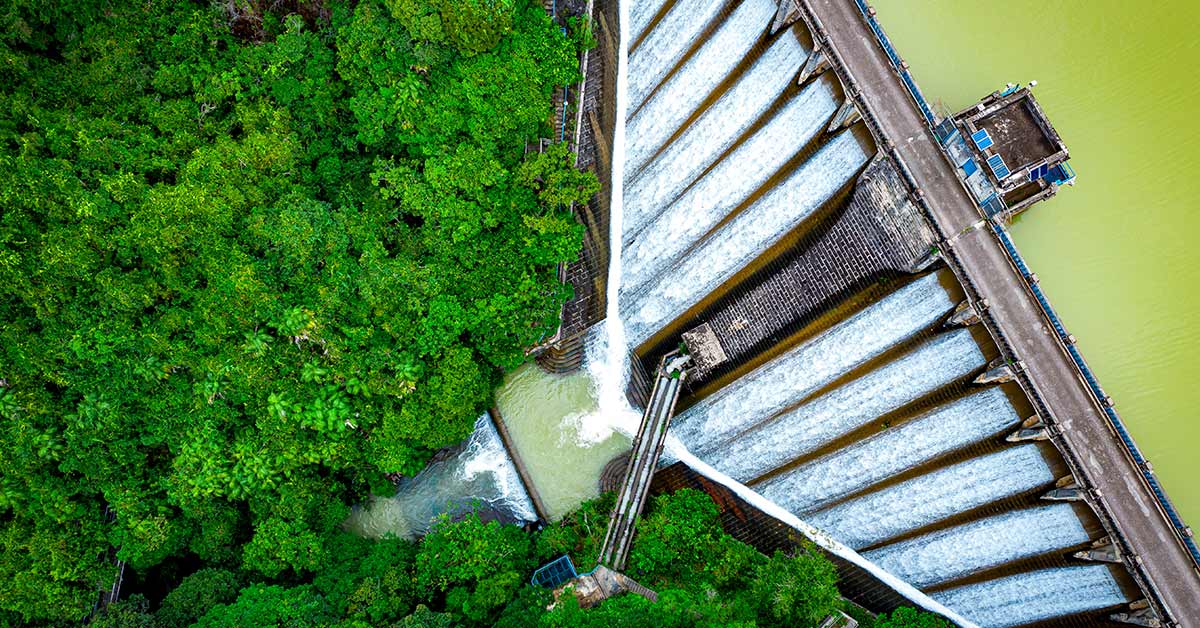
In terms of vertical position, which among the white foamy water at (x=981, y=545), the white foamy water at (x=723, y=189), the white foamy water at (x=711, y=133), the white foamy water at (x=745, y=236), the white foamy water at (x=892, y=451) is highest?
the white foamy water at (x=711, y=133)

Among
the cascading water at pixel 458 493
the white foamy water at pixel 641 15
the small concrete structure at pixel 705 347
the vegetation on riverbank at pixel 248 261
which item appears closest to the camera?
the vegetation on riverbank at pixel 248 261

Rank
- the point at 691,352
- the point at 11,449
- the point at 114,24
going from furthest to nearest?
the point at 691,352 → the point at 114,24 → the point at 11,449

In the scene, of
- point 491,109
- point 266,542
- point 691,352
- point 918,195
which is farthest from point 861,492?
point 266,542

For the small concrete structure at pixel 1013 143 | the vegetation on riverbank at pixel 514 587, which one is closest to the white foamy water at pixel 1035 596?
the vegetation on riverbank at pixel 514 587

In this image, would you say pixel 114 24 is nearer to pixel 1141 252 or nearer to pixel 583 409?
pixel 583 409

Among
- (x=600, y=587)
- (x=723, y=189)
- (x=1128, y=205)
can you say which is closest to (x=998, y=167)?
(x=1128, y=205)

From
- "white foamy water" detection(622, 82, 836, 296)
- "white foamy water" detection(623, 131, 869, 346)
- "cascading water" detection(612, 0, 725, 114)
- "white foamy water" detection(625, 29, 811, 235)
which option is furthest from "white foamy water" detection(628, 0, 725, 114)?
"white foamy water" detection(623, 131, 869, 346)

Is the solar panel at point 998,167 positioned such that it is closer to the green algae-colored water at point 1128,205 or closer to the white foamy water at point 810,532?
the green algae-colored water at point 1128,205

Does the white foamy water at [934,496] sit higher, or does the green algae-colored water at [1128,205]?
the green algae-colored water at [1128,205]
